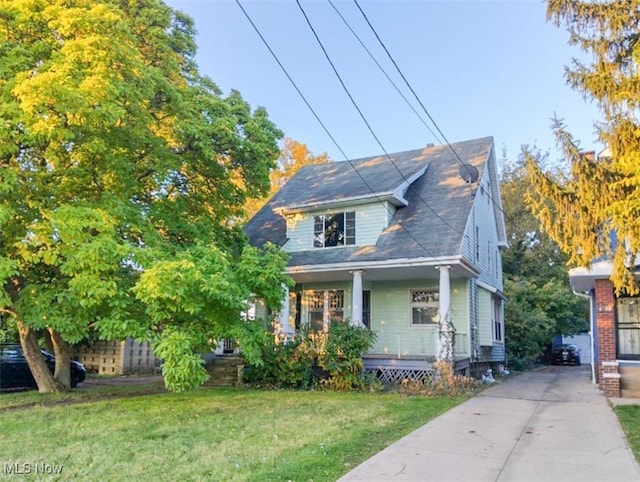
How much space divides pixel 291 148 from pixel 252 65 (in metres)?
20.3

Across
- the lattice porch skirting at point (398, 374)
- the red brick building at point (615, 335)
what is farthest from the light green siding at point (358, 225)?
the red brick building at point (615, 335)

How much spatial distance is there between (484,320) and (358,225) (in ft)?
19.4

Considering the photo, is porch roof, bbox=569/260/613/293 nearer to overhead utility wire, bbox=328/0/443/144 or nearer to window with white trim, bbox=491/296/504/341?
overhead utility wire, bbox=328/0/443/144

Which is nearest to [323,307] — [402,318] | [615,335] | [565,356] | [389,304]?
[389,304]

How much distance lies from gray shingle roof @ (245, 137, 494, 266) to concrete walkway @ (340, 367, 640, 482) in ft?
16.2

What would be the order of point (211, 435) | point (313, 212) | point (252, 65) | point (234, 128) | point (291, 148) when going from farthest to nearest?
1. point (291, 148)
2. point (313, 212)
3. point (252, 65)
4. point (234, 128)
5. point (211, 435)

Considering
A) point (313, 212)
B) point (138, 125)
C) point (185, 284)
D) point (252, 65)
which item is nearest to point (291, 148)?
point (313, 212)

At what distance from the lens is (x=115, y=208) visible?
9172mm

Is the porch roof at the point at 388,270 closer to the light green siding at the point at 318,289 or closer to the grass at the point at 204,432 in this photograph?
the light green siding at the point at 318,289

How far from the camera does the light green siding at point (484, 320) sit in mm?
17219

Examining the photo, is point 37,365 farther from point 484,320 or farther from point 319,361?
point 484,320

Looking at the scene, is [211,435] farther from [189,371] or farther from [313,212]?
[313,212]

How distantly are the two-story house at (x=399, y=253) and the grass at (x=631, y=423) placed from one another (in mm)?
4531

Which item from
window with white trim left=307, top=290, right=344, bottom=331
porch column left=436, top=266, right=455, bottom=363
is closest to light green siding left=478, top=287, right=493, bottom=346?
porch column left=436, top=266, right=455, bottom=363
